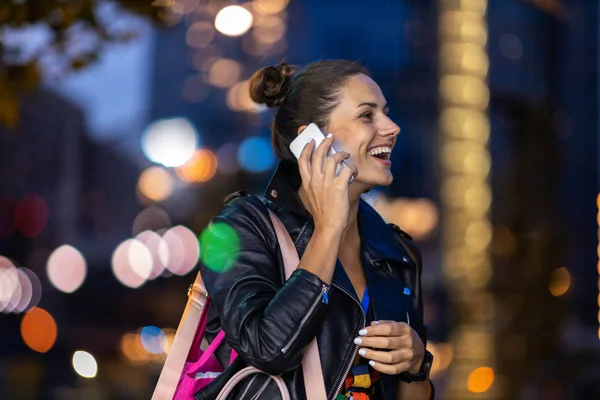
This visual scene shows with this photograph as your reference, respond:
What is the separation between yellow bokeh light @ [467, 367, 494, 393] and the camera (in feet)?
26.1

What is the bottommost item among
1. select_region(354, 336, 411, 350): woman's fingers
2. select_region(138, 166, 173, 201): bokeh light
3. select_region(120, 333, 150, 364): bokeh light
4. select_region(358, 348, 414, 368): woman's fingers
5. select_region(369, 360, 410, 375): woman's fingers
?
select_region(120, 333, 150, 364): bokeh light

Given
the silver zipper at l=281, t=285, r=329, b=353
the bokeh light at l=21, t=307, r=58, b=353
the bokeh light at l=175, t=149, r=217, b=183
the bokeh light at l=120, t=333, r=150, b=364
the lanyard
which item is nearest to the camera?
the silver zipper at l=281, t=285, r=329, b=353

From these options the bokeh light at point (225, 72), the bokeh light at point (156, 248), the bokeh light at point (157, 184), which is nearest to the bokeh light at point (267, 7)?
the bokeh light at point (225, 72)

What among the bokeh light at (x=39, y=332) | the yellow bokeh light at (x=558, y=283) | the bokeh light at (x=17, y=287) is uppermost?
the yellow bokeh light at (x=558, y=283)

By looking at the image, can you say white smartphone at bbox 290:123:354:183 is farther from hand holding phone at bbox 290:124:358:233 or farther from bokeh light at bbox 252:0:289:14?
bokeh light at bbox 252:0:289:14

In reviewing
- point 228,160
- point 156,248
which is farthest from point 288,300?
point 156,248

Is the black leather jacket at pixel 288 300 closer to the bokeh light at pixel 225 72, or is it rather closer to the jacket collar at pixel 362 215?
the jacket collar at pixel 362 215

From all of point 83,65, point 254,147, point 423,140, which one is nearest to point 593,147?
point 254,147

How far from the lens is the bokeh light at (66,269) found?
34.7 m

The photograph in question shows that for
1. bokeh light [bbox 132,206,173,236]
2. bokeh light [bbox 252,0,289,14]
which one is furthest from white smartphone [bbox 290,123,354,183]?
bokeh light [bbox 132,206,173,236]

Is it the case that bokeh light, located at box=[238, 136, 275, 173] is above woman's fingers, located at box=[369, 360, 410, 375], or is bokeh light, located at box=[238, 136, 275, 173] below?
above

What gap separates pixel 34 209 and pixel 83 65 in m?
31.2

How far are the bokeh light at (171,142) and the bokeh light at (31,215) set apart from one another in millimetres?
6089

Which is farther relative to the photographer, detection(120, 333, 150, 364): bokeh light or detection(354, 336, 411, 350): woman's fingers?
detection(120, 333, 150, 364): bokeh light
